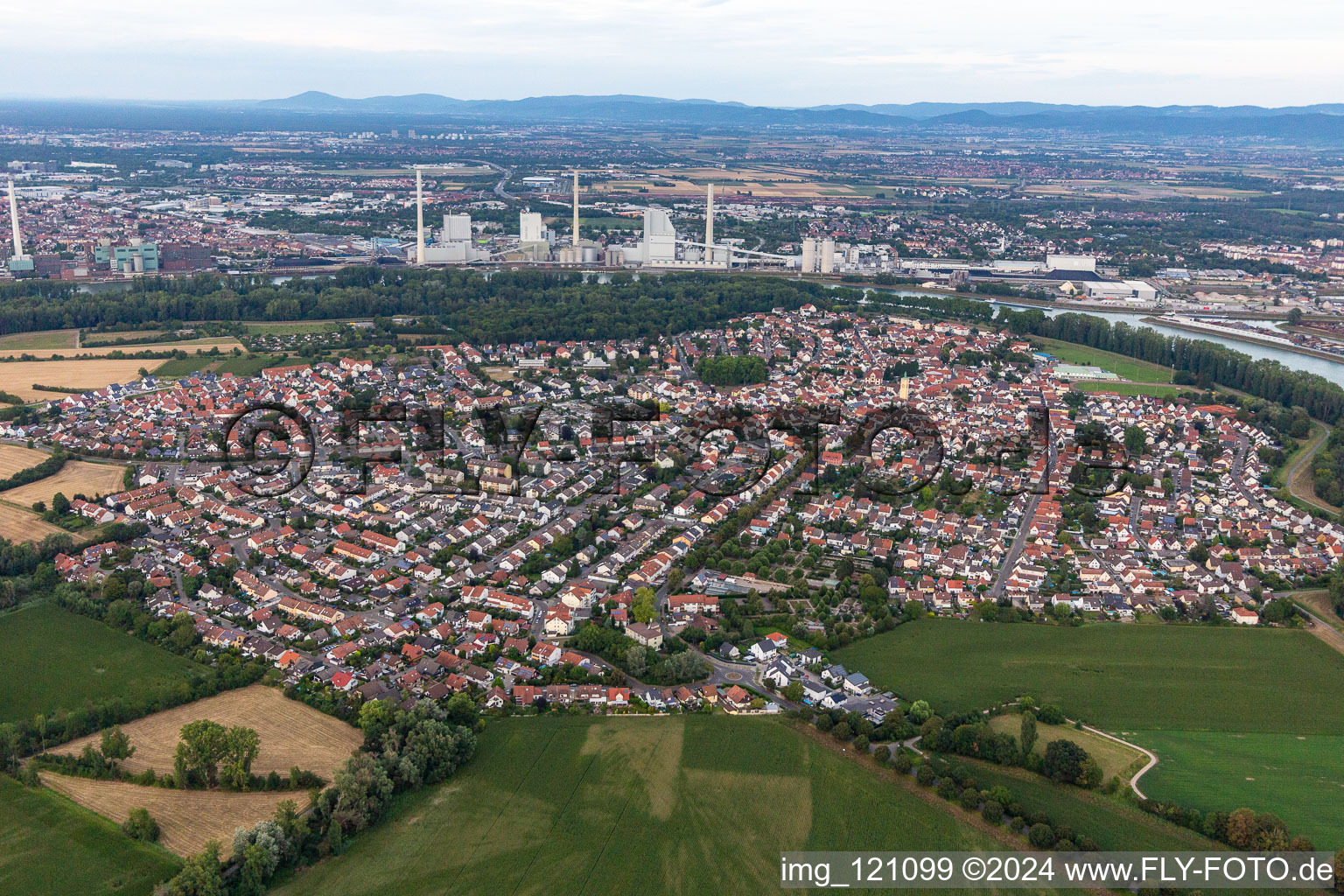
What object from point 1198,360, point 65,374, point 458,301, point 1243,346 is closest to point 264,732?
point 65,374

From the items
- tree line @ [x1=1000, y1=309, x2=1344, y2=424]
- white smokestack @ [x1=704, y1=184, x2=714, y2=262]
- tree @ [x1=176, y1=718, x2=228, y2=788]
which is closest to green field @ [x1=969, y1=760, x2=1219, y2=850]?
tree @ [x1=176, y1=718, x2=228, y2=788]

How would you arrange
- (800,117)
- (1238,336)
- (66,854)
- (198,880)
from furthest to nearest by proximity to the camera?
1. (800,117)
2. (1238,336)
3. (66,854)
4. (198,880)

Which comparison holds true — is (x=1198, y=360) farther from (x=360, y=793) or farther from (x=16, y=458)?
(x=16, y=458)

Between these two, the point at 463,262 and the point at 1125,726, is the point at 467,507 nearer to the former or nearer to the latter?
the point at 1125,726

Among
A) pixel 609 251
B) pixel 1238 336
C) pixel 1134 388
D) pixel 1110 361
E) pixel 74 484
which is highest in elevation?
pixel 609 251

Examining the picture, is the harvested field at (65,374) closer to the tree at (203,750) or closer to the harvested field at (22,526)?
the harvested field at (22,526)

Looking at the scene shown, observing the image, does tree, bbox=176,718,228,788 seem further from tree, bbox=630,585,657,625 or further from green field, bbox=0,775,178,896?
tree, bbox=630,585,657,625

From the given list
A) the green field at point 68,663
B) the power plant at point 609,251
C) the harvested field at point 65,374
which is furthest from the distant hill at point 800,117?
the green field at point 68,663

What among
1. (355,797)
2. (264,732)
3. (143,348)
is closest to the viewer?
(355,797)
